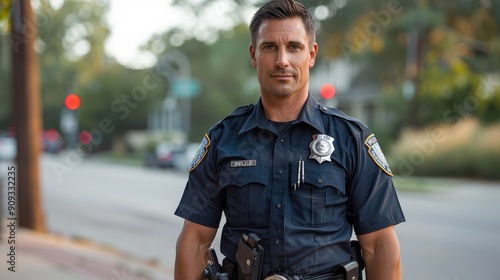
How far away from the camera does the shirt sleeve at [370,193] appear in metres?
1.98

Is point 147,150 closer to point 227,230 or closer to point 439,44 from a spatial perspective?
point 439,44

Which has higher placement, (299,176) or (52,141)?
(299,176)

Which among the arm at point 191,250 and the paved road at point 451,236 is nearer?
the arm at point 191,250

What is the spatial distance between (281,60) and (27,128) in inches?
289

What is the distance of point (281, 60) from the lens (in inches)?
77.1

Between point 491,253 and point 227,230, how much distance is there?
6560 millimetres

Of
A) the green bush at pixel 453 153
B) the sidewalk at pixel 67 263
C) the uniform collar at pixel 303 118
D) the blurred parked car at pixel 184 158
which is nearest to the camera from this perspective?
the uniform collar at pixel 303 118

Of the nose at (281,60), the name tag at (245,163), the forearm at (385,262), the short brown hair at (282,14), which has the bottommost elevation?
the forearm at (385,262)

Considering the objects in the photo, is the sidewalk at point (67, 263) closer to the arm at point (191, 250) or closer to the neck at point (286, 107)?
the arm at point (191, 250)

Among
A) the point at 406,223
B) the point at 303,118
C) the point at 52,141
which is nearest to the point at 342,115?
the point at 303,118

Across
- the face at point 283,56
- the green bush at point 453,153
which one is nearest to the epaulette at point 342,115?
the face at point 283,56

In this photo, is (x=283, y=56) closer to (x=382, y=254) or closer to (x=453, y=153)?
(x=382, y=254)

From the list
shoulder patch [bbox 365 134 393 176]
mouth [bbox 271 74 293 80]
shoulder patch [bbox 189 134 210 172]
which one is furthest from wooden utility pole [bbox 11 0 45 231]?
shoulder patch [bbox 365 134 393 176]

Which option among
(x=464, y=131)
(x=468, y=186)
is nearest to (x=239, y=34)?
(x=464, y=131)
